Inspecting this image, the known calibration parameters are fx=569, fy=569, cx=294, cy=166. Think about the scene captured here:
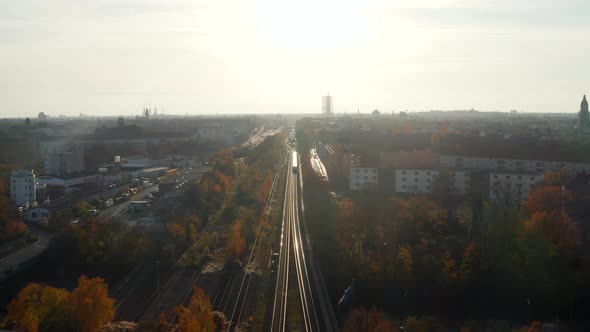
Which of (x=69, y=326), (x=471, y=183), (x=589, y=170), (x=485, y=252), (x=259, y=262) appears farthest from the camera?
(x=589, y=170)

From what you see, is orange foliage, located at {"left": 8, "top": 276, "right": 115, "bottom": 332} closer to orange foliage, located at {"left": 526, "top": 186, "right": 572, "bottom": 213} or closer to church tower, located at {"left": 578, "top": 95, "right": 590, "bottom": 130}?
orange foliage, located at {"left": 526, "top": 186, "right": 572, "bottom": 213}

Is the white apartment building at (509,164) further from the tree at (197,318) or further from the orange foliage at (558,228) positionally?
the tree at (197,318)

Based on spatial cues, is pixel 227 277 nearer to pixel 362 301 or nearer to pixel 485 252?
pixel 362 301

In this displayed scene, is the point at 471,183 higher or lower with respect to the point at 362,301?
higher

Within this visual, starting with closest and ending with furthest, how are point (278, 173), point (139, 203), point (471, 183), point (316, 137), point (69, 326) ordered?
point (69, 326) < point (139, 203) < point (471, 183) < point (278, 173) < point (316, 137)

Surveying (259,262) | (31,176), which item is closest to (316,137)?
(31,176)

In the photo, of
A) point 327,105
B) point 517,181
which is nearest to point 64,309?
point 517,181

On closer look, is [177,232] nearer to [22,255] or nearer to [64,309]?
[22,255]
